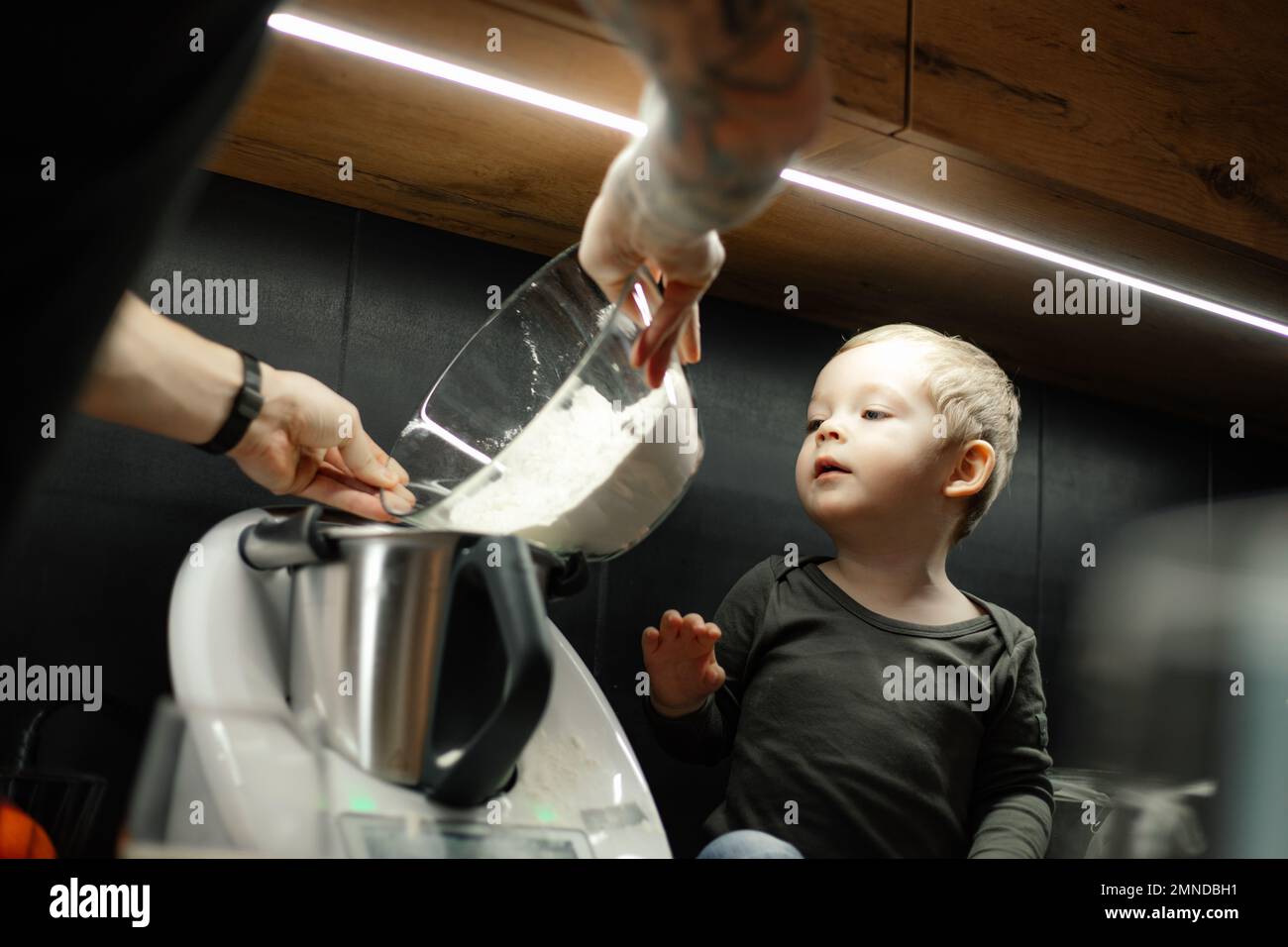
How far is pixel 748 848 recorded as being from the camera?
74 cm

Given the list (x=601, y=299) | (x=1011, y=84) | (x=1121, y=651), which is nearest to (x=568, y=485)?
(x=601, y=299)

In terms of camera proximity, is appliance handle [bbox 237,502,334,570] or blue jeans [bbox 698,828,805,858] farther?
blue jeans [bbox 698,828,805,858]

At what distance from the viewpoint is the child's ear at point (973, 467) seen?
107 cm

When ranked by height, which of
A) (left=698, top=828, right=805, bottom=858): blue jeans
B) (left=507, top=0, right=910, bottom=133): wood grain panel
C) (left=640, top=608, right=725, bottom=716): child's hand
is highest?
(left=507, top=0, right=910, bottom=133): wood grain panel

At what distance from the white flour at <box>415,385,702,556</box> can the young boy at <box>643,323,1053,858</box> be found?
220mm

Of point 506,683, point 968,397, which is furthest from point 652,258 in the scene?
point 968,397

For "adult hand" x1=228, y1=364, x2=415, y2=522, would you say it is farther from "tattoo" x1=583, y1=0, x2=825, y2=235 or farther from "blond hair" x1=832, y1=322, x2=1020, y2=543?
"blond hair" x1=832, y1=322, x2=1020, y2=543

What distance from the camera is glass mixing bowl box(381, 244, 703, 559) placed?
618 millimetres

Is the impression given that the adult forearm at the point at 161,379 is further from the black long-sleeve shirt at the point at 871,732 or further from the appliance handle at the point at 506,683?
the black long-sleeve shirt at the point at 871,732

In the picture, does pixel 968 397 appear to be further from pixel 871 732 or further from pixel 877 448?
pixel 871 732

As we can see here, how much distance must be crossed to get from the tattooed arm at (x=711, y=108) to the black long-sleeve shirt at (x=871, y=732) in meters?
0.51

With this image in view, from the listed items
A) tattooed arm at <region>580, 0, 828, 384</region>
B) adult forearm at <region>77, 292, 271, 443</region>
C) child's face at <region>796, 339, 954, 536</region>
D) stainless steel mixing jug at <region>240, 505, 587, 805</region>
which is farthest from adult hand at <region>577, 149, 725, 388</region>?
child's face at <region>796, 339, 954, 536</region>
